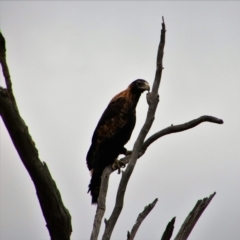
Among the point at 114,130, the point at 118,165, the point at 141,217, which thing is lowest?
the point at 141,217

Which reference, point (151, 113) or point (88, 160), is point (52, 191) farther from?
point (88, 160)

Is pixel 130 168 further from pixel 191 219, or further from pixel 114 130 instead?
pixel 114 130

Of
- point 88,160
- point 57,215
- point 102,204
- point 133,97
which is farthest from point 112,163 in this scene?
point 57,215

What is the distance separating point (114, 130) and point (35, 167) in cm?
542

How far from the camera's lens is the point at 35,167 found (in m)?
4.32

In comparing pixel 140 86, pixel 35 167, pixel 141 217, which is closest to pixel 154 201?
pixel 141 217

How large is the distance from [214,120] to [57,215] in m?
2.42

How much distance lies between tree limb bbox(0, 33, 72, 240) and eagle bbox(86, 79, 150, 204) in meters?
4.89

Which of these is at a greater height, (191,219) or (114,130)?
(114,130)

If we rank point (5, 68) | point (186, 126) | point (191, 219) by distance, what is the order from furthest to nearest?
point (186, 126)
point (191, 219)
point (5, 68)

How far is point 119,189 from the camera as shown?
566cm

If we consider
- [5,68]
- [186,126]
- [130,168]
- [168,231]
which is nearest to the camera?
[5,68]

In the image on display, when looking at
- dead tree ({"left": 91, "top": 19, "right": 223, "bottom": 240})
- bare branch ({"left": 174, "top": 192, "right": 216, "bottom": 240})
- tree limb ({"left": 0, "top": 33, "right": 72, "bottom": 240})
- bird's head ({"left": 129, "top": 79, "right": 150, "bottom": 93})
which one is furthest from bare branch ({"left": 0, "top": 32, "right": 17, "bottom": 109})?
bird's head ({"left": 129, "top": 79, "right": 150, "bottom": 93})

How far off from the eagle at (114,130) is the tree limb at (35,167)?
4894 millimetres
